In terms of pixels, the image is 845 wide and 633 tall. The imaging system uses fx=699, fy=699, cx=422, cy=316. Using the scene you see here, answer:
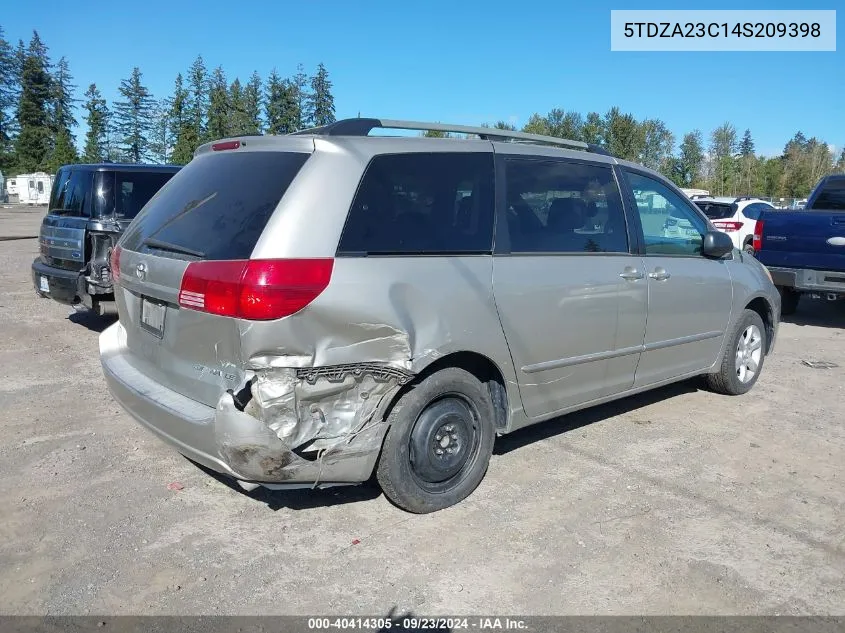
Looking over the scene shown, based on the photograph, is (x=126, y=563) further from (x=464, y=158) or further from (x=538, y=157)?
(x=538, y=157)

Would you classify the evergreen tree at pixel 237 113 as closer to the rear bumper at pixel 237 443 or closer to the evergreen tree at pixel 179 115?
the evergreen tree at pixel 179 115

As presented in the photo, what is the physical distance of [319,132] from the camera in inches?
144

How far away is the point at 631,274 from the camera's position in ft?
14.9

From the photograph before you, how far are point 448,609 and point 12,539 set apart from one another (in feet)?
6.96

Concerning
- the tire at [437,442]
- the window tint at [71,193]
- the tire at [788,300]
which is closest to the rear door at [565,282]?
the tire at [437,442]

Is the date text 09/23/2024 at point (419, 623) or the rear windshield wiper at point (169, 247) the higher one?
the rear windshield wiper at point (169, 247)

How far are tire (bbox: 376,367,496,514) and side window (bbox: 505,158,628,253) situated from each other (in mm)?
893

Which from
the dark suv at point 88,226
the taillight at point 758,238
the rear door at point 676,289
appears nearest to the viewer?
the rear door at point 676,289

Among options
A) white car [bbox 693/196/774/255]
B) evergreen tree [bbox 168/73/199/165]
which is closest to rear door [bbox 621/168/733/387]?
white car [bbox 693/196/774/255]

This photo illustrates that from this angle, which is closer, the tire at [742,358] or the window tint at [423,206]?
the window tint at [423,206]

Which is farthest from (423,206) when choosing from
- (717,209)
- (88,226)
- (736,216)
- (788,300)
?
(717,209)

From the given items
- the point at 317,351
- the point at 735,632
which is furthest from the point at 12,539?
the point at 735,632

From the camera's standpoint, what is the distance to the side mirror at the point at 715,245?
519 centimetres

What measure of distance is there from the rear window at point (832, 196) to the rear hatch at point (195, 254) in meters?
9.00
